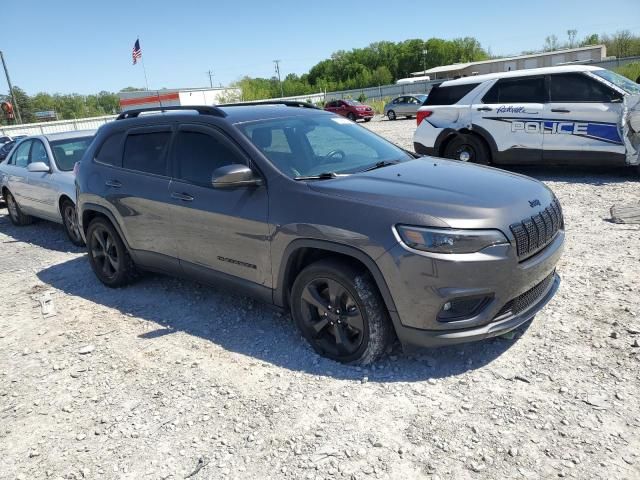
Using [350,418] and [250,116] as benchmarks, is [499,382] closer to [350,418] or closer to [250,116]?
[350,418]

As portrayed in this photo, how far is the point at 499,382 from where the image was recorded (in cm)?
313

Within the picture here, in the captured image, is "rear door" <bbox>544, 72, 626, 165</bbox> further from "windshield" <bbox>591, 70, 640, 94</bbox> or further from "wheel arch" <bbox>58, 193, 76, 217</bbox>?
"wheel arch" <bbox>58, 193, 76, 217</bbox>

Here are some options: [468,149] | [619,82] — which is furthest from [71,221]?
[619,82]

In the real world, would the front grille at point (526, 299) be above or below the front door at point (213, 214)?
below

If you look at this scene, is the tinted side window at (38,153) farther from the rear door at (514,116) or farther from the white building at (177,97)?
the white building at (177,97)

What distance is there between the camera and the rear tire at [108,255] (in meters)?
5.12

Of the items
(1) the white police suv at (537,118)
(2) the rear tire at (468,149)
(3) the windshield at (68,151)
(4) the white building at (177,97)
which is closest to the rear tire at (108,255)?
(3) the windshield at (68,151)

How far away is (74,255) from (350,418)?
5423 mm

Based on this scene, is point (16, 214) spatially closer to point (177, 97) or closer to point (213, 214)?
point (213, 214)

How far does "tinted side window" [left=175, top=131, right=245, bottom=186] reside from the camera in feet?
13.0

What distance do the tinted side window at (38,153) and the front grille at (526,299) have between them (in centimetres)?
701

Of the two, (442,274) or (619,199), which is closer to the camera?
(442,274)

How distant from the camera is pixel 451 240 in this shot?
9.52ft

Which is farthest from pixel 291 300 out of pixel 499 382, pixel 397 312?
pixel 499 382
